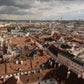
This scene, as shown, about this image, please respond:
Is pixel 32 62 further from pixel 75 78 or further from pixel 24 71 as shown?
pixel 75 78

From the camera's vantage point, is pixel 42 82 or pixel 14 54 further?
pixel 14 54

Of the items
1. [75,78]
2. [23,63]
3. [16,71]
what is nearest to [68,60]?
[75,78]

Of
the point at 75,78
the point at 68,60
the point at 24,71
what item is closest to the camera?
the point at 75,78

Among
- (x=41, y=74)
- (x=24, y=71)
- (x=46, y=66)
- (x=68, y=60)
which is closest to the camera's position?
(x=41, y=74)

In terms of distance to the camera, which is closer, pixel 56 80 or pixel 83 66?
pixel 56 80

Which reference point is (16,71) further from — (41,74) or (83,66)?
(83,66)

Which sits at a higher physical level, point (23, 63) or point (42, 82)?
point (23, 63)

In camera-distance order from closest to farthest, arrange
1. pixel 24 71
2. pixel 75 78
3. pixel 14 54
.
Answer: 1. pixel 75 78
2. pixel 24 71
3. pixel 14 54

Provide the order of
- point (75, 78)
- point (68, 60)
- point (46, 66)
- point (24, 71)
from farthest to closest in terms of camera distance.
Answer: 1. point (68, 60)
2. point (46, 66)
3. point (24, 71)
4. point (75, 78)

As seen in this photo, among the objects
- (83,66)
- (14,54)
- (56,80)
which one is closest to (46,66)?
(56,80)
